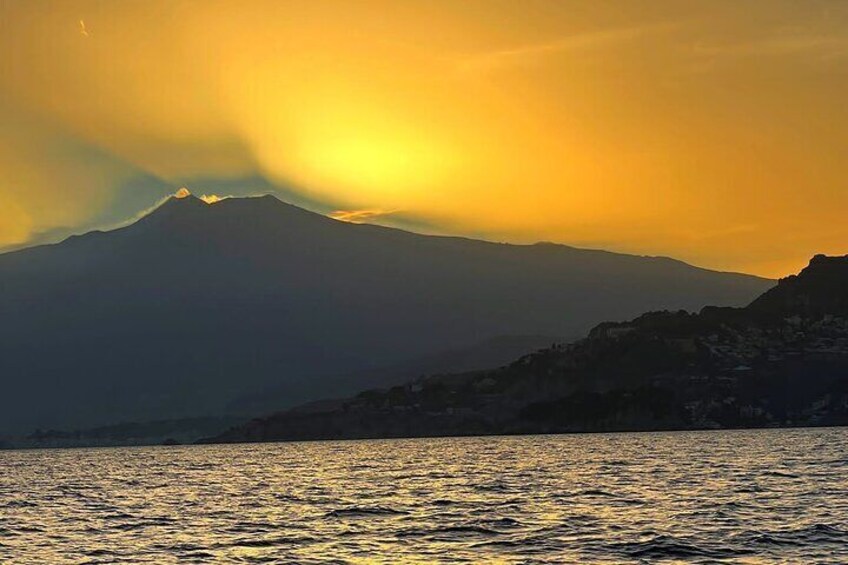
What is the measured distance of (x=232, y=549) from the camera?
67.2m

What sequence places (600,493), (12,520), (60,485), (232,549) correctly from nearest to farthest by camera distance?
(232,549) < (12,520) < (600,493) < (60,485)

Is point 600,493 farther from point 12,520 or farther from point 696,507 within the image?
point 12,520

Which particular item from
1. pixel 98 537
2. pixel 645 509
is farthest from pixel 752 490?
pixel 98 537

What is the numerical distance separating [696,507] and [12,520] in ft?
182

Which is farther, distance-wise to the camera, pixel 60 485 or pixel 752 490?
pixel 60 485

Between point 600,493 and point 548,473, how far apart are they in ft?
135

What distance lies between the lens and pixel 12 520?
9456 centimetres

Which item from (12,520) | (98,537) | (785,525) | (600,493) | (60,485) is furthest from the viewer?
(60,485)

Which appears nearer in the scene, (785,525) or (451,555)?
(451,555)

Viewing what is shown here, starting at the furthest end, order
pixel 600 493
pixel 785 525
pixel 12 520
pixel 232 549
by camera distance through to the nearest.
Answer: pixel 600 493 < pixel 12 520 < pixel 785 525 < pixel 232 549

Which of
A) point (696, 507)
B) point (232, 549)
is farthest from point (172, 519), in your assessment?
point (696, 507)

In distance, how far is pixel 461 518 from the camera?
81250 mm

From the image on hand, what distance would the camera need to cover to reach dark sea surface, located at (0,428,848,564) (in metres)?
63.0

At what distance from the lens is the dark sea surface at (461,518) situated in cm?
6303
